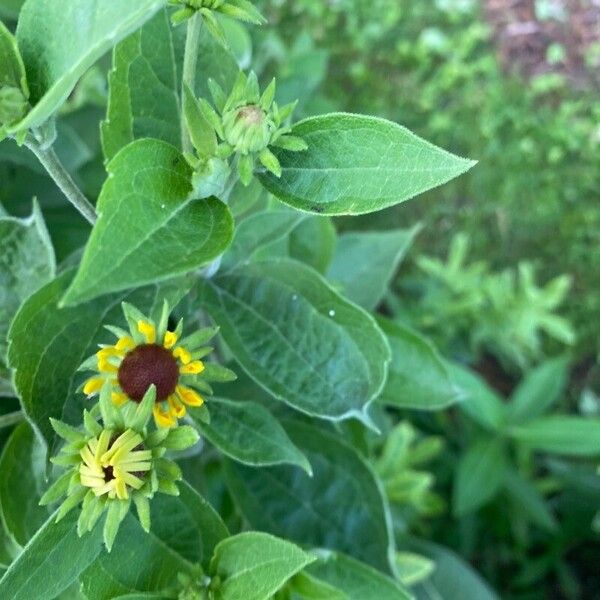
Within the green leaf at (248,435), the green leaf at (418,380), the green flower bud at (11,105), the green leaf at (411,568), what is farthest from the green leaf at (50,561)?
the green leaf at (411,568)

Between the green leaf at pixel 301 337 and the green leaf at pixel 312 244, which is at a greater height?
the green leaf at pixel 301 337

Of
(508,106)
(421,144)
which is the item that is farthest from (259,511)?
(508,106)

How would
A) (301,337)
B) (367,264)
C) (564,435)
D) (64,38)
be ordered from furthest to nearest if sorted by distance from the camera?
(564,435), (367,264), (301,337), (64,38)

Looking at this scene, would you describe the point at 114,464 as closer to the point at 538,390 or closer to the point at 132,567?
the point at 132,567

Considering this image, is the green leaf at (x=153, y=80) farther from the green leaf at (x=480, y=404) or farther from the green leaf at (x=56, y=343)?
the green leaf at (x=480, y=404)

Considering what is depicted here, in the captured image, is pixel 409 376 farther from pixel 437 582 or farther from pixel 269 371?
pixel 437 582

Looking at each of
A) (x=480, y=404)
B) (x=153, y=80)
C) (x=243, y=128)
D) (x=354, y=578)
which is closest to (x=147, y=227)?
(x=243, y=128)

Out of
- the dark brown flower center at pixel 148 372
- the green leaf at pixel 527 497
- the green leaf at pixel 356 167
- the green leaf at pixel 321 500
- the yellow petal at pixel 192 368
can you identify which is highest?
the green leaf at pixel 356 167
